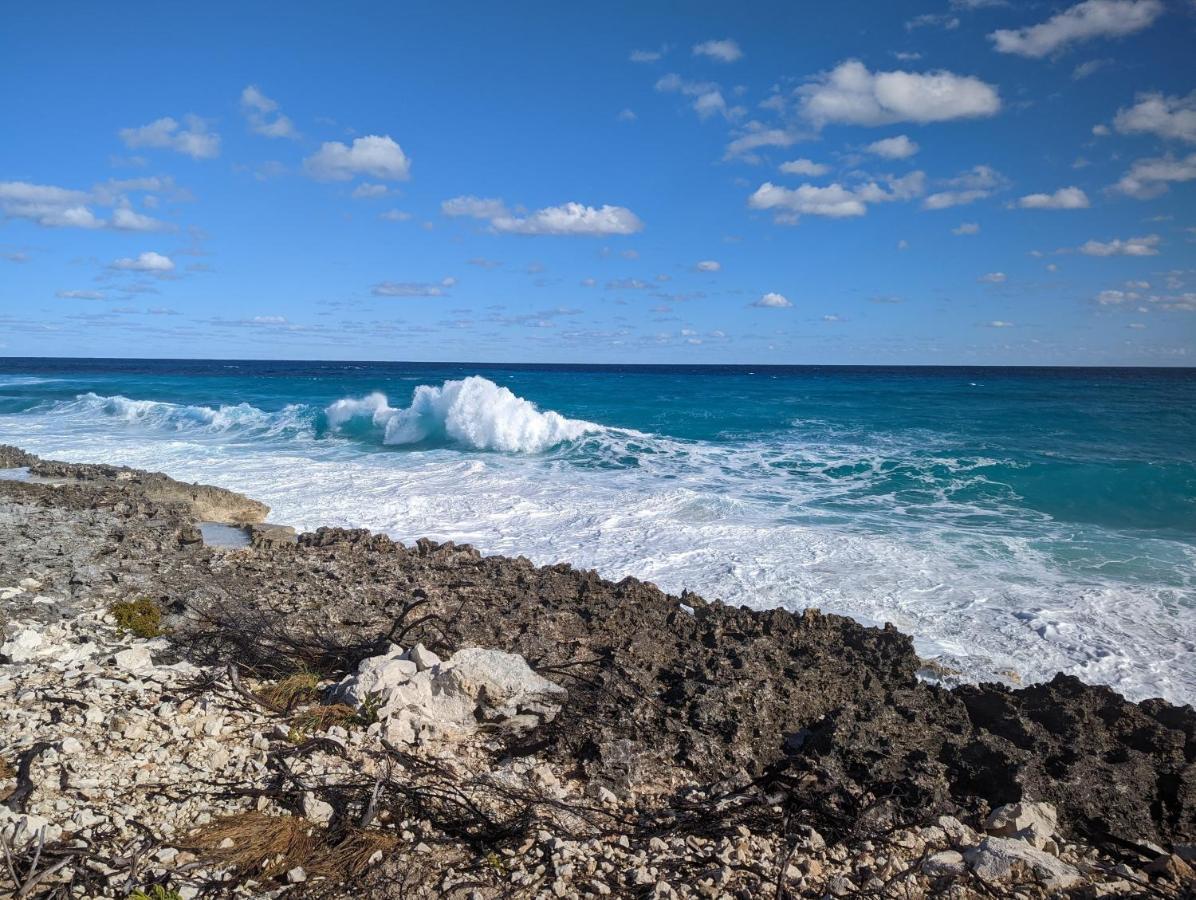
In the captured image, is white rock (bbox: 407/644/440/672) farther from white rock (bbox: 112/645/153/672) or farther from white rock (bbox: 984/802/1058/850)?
white rock (bbox: 984/802/1058/850)

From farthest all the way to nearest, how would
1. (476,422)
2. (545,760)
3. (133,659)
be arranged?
(476,422), (133,659), (545,760)

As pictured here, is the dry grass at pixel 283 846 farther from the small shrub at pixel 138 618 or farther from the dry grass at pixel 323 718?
the small shrub at pixel 138 618

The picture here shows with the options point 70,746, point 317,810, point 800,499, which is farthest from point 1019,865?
point 800,499

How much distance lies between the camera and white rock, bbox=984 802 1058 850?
10.0 ft

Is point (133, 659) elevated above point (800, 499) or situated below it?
above

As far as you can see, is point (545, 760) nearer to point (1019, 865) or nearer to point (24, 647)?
point (1019, 865)

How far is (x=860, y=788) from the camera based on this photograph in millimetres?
3395

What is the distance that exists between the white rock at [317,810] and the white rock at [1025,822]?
9.09ft

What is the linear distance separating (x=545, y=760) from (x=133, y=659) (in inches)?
103

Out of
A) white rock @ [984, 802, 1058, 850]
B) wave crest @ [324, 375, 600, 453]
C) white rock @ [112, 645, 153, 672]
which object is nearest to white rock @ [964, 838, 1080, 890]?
white rock @ [984, 802, 1058, 850]

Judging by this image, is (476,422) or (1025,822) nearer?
(1025,822)

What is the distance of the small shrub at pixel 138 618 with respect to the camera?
16.3 feet

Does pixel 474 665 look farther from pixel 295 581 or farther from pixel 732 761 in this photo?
pixel 295 581

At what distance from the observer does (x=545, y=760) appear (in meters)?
3.57
